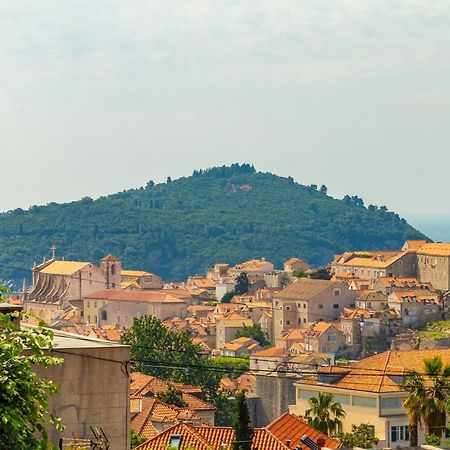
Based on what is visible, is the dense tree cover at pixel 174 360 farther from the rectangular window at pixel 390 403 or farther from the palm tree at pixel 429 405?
the palm tree at pixel 429 405

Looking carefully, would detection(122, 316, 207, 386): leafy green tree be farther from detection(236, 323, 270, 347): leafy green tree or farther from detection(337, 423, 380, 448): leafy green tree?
detection(236, 323, 270, 347): leafy green tree

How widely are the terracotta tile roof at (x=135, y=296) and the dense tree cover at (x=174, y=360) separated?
47.6 meters

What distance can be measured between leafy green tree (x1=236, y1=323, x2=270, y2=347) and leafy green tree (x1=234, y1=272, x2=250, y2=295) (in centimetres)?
2583

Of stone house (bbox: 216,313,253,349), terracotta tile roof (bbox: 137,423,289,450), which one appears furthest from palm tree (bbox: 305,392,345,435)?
stone house (bbox: 216,313,253,349)

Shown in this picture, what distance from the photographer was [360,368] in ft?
215

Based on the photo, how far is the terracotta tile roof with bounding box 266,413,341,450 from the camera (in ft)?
137

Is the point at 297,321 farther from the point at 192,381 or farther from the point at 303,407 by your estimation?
the point at 303,407

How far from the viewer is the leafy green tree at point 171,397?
67938mm

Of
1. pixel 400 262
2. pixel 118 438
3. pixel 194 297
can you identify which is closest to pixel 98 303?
pixel 194 297

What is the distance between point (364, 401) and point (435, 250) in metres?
91.3

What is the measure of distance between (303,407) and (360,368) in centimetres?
285

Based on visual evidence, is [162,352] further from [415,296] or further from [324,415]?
[324,415]

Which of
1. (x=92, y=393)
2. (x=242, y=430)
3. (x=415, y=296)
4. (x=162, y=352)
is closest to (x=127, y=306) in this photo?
(x=415, y=296)

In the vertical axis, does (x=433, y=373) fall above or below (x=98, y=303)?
below
